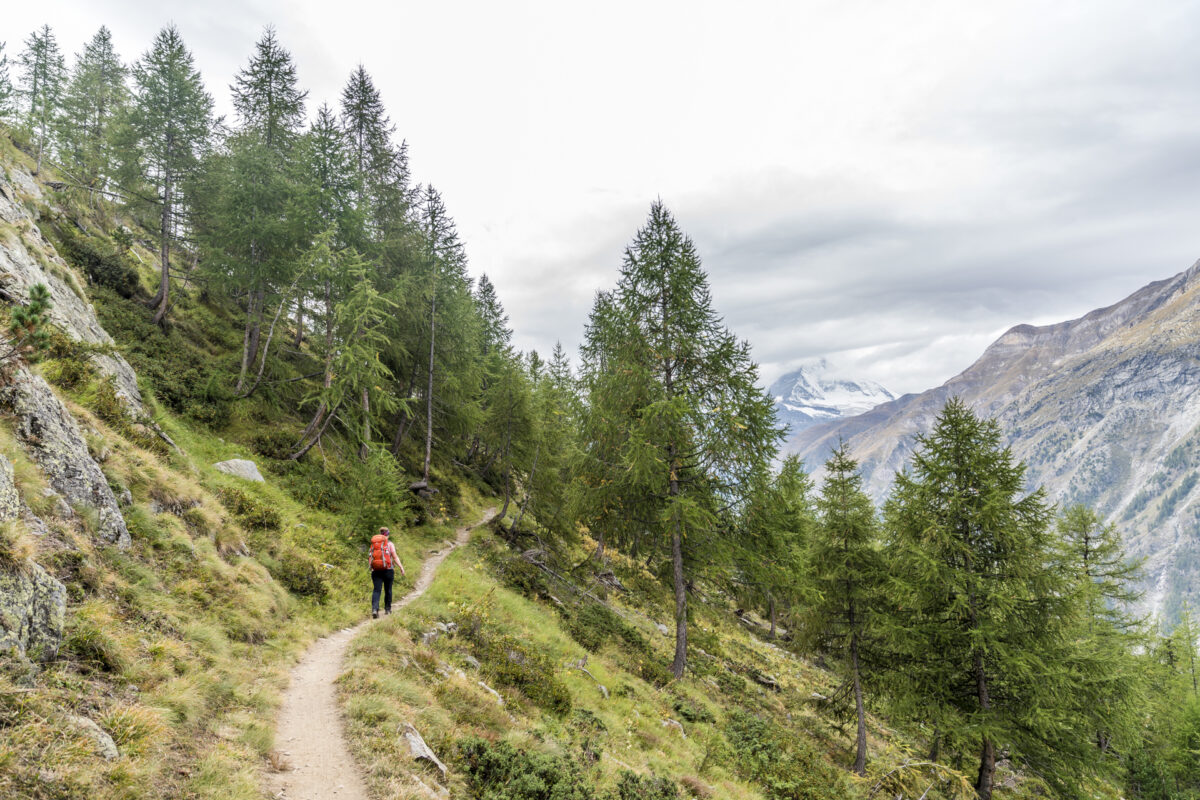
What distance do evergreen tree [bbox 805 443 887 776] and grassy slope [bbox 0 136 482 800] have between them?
52.6 feet

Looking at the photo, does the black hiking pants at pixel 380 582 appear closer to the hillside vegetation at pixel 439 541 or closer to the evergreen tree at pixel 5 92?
the hillside vegetation at pixel 439 541

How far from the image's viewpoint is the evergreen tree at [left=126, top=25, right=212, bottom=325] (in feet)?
77.0

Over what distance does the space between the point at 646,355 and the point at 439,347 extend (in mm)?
16517

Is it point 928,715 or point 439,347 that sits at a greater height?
point 439,347

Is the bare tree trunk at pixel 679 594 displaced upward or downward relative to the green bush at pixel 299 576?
downward

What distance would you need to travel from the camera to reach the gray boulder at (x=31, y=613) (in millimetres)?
4672

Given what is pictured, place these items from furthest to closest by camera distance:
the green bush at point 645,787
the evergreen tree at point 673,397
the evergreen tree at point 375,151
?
the evergreen tree at point 375,151 < the evergreen tree at point 673,397 < the green bush at point 645,787

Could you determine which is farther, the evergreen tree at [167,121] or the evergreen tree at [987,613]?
the evergreen tree at [167,121]

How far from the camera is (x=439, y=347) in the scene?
28281mm

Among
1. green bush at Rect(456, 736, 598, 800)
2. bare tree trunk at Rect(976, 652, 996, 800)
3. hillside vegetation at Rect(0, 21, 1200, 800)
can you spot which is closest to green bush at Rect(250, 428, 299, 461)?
hillside vegetation at Rect(0, 21, 1200, 800)

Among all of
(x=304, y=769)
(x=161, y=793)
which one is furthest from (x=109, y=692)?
(x=304, y=769)

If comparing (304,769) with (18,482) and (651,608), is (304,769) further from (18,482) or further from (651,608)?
(651,608)

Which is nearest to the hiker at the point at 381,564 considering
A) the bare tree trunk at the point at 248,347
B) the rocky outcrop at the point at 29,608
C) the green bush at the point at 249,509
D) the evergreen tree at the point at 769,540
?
the green bush at the point at 249,509

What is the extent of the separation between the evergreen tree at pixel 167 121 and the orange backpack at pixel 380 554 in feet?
66.2
